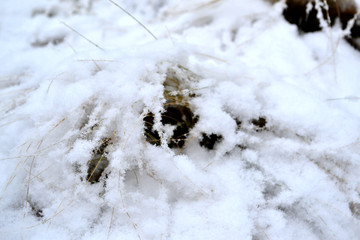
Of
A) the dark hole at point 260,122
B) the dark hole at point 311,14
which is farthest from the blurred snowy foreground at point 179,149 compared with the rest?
the dark hole at point 311,14

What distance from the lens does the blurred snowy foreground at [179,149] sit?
28.7 inches

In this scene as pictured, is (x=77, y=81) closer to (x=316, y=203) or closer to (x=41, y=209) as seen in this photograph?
(x=41, y=209)

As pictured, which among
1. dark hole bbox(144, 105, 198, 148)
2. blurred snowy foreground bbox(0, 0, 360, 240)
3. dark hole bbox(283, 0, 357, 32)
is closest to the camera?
blurred snowy foreground bbox(0, 0, 360, 240)

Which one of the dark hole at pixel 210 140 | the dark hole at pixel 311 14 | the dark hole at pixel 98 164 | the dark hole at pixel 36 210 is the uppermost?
the dark hole at pixel 311 14

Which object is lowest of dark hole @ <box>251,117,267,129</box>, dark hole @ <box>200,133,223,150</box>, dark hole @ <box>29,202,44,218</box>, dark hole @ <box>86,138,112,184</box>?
dark hole @ <box>29,202,44,218</box>

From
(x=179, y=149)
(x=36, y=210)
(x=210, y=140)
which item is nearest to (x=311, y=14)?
(x=210, y=140)

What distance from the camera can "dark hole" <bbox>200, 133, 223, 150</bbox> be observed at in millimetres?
861

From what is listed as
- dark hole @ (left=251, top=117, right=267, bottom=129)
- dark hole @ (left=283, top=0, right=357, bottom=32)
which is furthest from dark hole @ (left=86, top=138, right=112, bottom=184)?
dark hole @ (left=283, top=0, right=357, bottom=32)

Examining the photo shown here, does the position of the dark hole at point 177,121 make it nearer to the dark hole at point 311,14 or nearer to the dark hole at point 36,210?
the dark hole at point 36,210

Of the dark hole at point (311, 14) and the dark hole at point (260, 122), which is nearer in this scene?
the dark hole at point (260, 122)

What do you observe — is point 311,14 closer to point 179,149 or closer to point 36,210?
point 179,149

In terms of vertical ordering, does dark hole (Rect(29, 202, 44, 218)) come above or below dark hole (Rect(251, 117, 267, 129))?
below

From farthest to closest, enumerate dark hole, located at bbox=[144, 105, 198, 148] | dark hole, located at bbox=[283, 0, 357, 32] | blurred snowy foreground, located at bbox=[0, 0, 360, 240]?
dark hole, located at bbox=[283, 0, 357, 32], dark hole, located at bbox=[144, 105, 198, 148], blurred snowy foreground, located at bbox=[0, 0, 360, 240]

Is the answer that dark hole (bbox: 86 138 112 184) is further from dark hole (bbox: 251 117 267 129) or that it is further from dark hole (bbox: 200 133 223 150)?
dark hole (bbox: 251 117 267 129)
